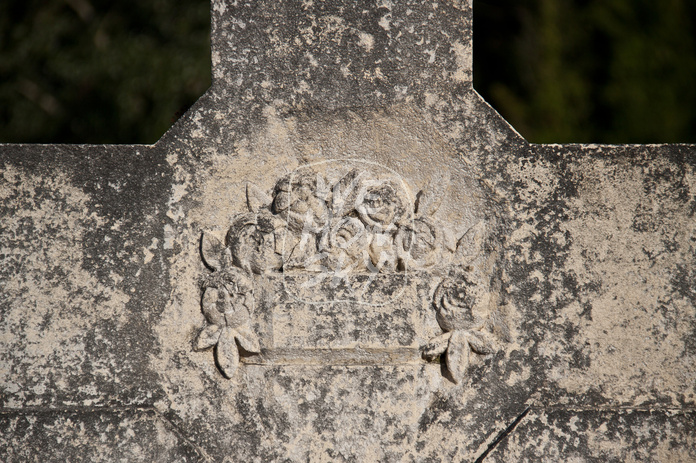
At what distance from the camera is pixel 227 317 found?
1638mm

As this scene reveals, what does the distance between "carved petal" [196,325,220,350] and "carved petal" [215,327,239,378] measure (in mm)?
13

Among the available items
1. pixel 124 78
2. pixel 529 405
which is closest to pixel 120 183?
pixel 529 405

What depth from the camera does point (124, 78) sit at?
15.8 ft

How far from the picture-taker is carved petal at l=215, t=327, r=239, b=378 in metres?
1.62

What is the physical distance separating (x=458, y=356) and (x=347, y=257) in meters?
0.37

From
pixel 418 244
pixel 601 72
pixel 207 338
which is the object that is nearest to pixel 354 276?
pixel 418 244

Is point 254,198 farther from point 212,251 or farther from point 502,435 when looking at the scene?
point 502,435

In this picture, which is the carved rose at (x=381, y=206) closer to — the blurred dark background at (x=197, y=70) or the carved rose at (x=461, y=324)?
the carved rose at (x=461, y=324)

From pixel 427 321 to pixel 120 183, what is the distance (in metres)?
0.84

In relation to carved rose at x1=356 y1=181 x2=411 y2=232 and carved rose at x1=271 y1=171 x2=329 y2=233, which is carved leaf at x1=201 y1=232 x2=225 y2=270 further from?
carved rose at x1=356 y1=181 x2=411 y2=232

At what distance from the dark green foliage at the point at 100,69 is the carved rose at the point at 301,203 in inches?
131

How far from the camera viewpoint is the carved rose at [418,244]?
65.1 inches

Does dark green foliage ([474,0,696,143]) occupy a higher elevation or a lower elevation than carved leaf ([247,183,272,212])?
higher

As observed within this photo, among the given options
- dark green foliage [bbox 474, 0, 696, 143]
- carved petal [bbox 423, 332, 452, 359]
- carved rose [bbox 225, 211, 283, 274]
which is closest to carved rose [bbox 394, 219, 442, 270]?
carved petal [bbox 423, 332, 452, 359]
